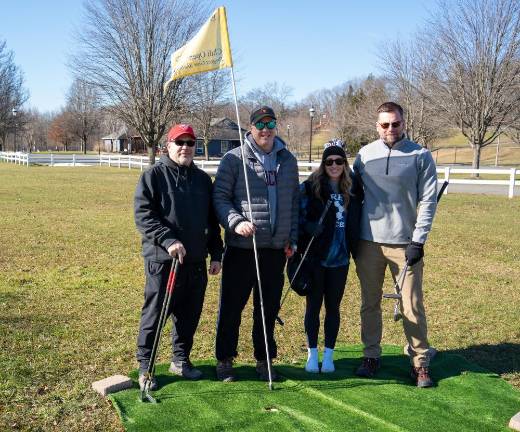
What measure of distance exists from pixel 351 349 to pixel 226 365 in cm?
→ 143

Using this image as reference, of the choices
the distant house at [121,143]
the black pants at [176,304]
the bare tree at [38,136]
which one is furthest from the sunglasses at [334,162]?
the bare tree at [38,136]

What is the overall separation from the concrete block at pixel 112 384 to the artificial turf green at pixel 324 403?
78 millimetres

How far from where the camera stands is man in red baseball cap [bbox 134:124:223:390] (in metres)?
4.05

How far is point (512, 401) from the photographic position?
4254 mm

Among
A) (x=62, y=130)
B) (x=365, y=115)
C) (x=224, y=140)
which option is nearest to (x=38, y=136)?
(x=62, y=130)

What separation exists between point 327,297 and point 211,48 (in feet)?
7.48

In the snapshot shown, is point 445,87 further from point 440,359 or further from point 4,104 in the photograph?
point 4,104

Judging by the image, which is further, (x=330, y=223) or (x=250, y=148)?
(x=330, y=223)

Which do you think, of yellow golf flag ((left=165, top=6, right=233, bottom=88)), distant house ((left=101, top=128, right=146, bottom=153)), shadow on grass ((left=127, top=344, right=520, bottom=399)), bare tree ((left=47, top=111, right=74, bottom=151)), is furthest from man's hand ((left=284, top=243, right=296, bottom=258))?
bare tree ((left=47, top=111, right=74, bottom=151))

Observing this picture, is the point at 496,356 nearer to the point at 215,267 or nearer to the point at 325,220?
the point at 325,220

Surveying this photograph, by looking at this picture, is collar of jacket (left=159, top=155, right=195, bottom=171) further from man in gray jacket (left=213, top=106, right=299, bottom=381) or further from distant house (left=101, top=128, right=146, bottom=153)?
distant house (left=101, top=128, right=146, bottom=153)

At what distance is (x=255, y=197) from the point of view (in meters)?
4.21

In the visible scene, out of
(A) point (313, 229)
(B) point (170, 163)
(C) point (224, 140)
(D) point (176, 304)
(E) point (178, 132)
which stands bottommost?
(D) point (176, 304)

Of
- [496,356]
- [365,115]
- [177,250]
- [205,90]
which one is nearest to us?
[177,250]
